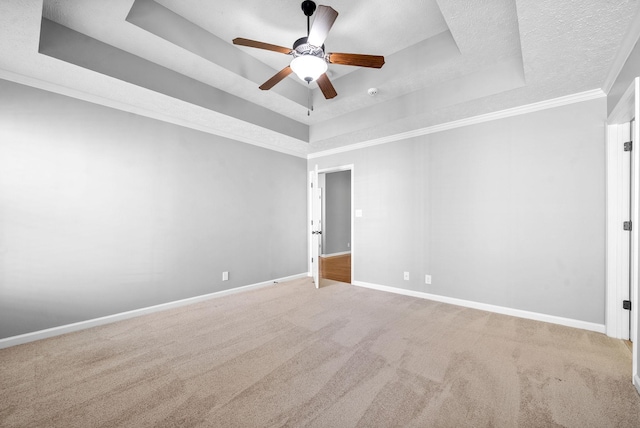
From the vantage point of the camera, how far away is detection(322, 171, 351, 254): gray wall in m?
7.86

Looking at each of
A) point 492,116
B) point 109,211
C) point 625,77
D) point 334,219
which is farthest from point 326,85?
point 334,219

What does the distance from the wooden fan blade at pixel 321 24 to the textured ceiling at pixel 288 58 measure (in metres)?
0.57

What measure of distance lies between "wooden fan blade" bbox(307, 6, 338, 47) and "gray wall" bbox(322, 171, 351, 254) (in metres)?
5.87

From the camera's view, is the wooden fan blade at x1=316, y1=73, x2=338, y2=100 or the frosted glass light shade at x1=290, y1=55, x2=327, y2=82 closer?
the frosted glass light shade at x1=290, y1=55, x2=327, y2=82

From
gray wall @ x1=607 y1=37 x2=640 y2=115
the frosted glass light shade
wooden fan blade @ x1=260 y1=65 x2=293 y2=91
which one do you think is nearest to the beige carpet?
gray wall @ x1=607 y1=37 x2=640 y2=115

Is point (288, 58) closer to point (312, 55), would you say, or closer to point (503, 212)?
point (312, 55)

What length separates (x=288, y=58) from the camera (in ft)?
10.00

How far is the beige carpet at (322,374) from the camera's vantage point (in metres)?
1.53

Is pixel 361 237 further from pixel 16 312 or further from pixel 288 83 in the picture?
pixel 16 312

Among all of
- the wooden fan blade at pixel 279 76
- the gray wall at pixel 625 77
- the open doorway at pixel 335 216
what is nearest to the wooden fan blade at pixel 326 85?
the wooden fan blade at pixel 279 76

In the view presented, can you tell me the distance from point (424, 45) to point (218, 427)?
367cm

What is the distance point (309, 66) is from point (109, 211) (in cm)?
272

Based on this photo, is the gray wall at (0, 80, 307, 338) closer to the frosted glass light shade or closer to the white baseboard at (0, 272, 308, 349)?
the white baseboard at (0, 272, 308, 349)

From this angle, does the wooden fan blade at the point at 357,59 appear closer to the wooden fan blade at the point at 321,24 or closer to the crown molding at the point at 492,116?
the wooden fan blade at the point at 321,24
